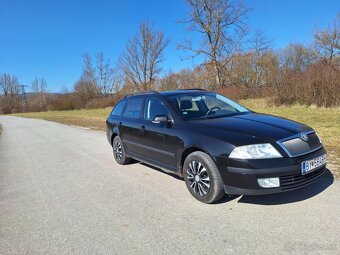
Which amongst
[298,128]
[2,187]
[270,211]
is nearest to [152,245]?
[270,211]

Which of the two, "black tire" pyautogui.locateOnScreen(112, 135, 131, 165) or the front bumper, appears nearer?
the front bumper

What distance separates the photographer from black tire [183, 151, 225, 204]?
13.5 ft

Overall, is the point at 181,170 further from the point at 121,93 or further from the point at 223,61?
the point at 121,93

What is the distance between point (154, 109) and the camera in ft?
18.3

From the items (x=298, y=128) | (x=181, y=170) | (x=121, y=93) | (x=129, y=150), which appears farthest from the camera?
(x=121, y=93)

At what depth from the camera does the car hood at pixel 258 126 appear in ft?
13.1

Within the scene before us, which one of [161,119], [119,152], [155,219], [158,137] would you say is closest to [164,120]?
[161,119]

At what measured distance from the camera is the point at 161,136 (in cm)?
512

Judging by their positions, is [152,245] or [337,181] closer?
[152,245]

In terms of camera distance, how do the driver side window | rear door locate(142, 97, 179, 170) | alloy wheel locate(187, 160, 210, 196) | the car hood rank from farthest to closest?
the driver side window → rear door locate(142, 97, 179, 170) → alloy wheel locate(187, 160, 210, 196) → the car hood

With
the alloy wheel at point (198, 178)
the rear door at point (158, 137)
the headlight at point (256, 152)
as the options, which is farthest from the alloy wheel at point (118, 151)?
the headlight at point (256, 152)

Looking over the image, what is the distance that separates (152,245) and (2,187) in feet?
12.9

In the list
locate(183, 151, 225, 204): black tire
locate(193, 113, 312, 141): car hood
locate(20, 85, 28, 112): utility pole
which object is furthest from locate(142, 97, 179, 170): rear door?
locate(20, 85, 28, 112): utility pole

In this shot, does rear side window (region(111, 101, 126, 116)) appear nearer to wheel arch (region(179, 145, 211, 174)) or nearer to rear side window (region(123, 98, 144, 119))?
rear side window (region(123, 98, 144, 119))
